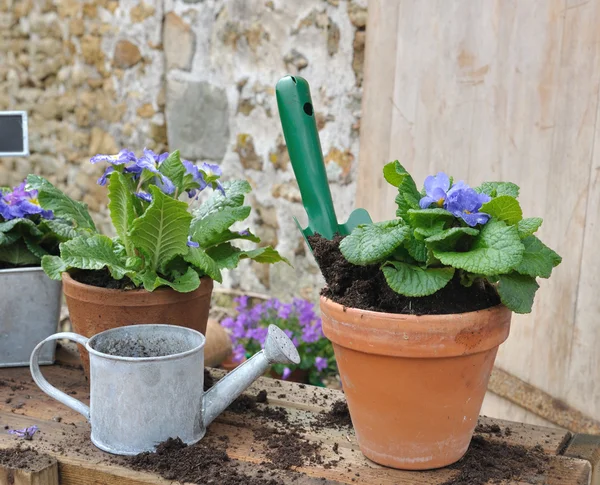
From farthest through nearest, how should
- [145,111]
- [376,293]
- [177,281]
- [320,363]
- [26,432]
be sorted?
1. [145,111]
2. [320,363]
3. [177,281]
4. [26,432]
5. [376,293]

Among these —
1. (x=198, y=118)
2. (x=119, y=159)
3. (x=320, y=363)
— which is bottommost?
(x=320, y=363)

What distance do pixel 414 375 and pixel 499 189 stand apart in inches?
11.3

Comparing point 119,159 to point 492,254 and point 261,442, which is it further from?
point 492,254

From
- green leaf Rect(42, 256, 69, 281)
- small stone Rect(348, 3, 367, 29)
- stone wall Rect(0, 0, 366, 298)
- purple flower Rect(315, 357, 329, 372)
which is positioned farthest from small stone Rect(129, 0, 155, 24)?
green leaf Rect(42, 256, 69, 281)

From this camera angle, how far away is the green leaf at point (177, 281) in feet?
3.87

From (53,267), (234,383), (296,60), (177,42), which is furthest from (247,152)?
(234,383)

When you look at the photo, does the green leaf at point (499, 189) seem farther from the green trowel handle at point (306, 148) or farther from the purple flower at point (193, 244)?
the purple flower at point (193, 244)

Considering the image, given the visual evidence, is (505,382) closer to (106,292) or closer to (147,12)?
(106,292)

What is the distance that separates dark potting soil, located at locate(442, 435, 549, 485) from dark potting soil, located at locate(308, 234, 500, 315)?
9.0 inches

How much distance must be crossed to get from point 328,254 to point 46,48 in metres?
2.85

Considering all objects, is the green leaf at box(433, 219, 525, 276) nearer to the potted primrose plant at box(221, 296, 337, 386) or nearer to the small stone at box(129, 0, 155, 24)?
the potted primrose plant at box(221, 296, 337, 386)

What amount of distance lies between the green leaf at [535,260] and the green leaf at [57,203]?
29.8 inches

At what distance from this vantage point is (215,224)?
4.14 feet

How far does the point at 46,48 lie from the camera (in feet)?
11.4
